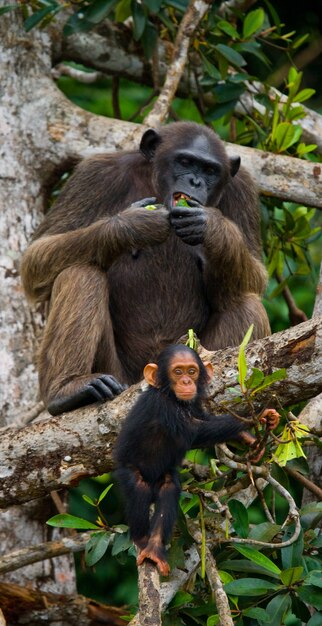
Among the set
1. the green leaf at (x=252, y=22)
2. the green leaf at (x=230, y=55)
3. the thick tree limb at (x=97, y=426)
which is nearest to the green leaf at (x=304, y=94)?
the green leaf at (x=230, y=55)

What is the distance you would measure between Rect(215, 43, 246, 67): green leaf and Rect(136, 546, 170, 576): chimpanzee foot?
4.35 metres

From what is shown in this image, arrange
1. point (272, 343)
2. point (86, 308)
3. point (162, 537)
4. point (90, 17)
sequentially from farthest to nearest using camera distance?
point (90, 17) → point (86, 308) → point (272, 343) → point (162, 537)

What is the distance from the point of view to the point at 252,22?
791cm

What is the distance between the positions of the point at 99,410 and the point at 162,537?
0.98 metres

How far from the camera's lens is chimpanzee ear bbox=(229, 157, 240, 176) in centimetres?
670

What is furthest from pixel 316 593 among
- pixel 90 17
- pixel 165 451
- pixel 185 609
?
pixel 90 17

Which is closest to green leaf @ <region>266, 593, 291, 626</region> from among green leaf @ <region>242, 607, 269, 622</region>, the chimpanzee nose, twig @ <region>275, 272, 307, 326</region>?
green leaf @ <region>242, 607, 269, 622</region>

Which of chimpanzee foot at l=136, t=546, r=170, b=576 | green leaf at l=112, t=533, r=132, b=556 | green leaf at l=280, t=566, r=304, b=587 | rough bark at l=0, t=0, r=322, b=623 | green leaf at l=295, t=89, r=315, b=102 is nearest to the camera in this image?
chimpanzee foot at l=136, t=546, r=170, b=576

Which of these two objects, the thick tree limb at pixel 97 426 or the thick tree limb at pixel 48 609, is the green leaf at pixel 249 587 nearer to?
the thick tree limb at pixel 97 426

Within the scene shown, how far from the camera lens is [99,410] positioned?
513 centimetres

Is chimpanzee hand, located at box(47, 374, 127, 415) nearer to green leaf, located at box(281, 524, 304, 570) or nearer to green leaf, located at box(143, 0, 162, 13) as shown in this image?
green leaf, located at box(281, 524, 304, 570)

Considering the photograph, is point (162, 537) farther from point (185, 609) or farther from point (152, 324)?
point (152, 324)

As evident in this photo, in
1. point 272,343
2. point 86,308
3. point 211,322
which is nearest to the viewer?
point 272,343

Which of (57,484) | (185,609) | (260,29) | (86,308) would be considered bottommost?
(185,609)
